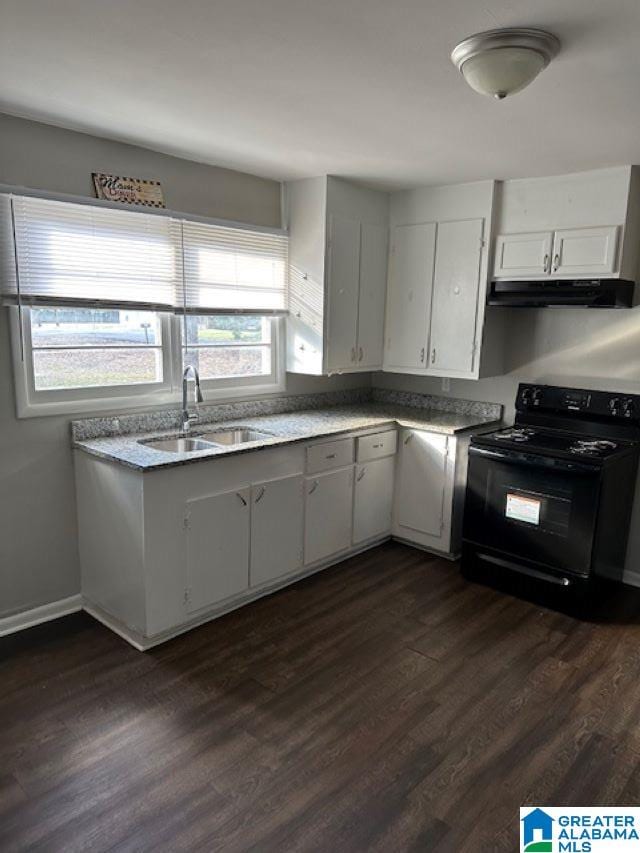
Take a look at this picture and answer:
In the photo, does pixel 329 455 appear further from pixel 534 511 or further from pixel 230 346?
pixel 534 511

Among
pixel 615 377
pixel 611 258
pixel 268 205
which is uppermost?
pixel 268 205

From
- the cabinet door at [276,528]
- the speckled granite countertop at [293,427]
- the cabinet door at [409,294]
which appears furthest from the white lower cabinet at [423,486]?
the cabinet door at [276,528]

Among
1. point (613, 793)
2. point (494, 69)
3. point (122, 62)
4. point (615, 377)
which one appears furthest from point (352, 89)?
point (613, 793)

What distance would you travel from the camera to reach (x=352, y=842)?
1752mm

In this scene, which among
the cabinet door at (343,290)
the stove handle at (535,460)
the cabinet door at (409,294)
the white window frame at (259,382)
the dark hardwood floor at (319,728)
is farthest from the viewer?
the cabinet door at (409,294)

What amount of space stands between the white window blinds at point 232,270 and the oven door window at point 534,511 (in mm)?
1681

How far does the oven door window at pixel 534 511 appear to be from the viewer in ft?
9.97

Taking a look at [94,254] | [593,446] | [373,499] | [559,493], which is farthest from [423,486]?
[94,254]

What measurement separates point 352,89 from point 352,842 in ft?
8.21

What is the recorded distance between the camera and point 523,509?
10.7 ft

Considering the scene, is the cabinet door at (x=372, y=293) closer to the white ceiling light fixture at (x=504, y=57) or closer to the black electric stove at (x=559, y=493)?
the black electric stove at (x=559, y=493)

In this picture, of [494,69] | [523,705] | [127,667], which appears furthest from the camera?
[127,667]

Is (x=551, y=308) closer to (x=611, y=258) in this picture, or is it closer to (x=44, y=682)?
(x=611, y=258)

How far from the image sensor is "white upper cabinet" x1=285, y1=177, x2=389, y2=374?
11.8 ft
